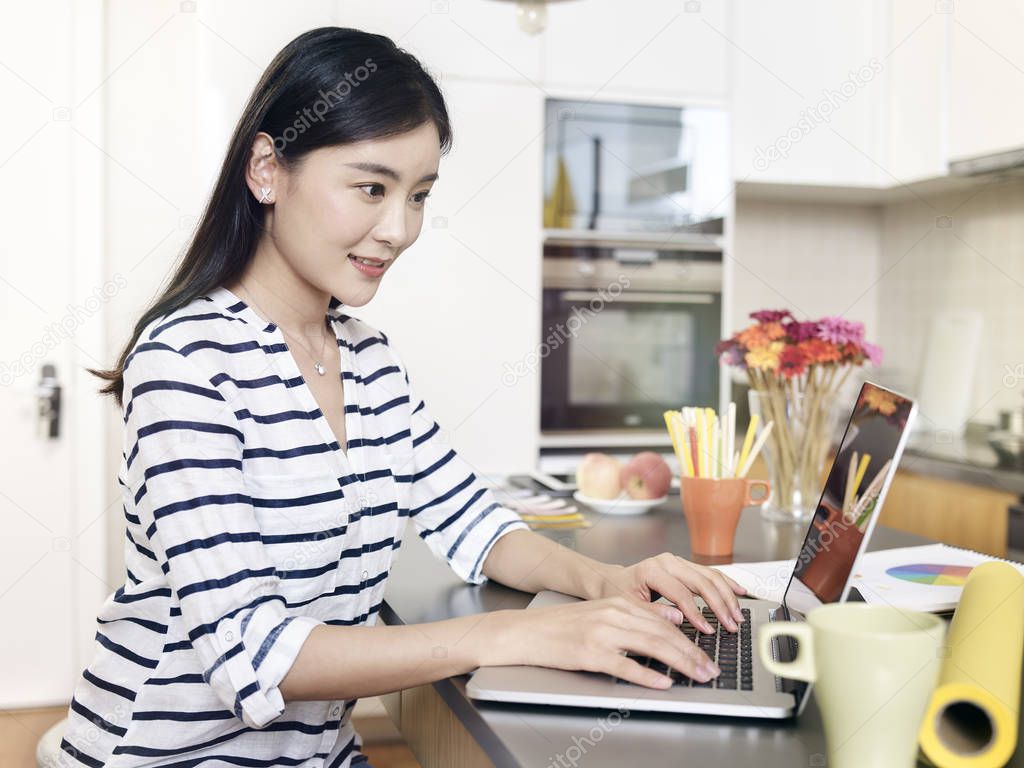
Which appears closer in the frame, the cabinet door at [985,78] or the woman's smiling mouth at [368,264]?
the woman's smiling mouth at [368,264]

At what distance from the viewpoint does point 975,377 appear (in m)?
3.07

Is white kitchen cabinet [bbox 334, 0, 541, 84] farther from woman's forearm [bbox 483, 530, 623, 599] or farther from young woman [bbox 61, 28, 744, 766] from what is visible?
woman's forearm [bbox 483, 530, 623, 599]

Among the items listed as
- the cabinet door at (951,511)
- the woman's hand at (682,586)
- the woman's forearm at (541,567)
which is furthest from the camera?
the cabinet door at (951,511)

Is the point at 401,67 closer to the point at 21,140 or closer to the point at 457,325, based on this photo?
the point at 457,325

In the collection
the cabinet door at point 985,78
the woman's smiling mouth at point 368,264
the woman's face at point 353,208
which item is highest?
Answer: the cabinet door at point 985,78

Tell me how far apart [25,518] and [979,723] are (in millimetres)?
2609

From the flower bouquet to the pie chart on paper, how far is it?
0.35 metres

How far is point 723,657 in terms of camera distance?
0.83m

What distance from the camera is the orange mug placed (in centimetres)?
123

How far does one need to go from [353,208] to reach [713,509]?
1.97 ft

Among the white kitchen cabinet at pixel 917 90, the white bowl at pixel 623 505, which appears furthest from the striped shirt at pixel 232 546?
the white kitchen cabinet at pixel 917 90

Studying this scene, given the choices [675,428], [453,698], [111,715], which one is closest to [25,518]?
[111,715]

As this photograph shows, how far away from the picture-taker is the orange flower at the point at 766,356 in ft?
4.74

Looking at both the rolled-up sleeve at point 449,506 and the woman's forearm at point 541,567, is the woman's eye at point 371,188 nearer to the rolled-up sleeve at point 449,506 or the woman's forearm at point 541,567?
the rolled-up sleeve at point 449,506
